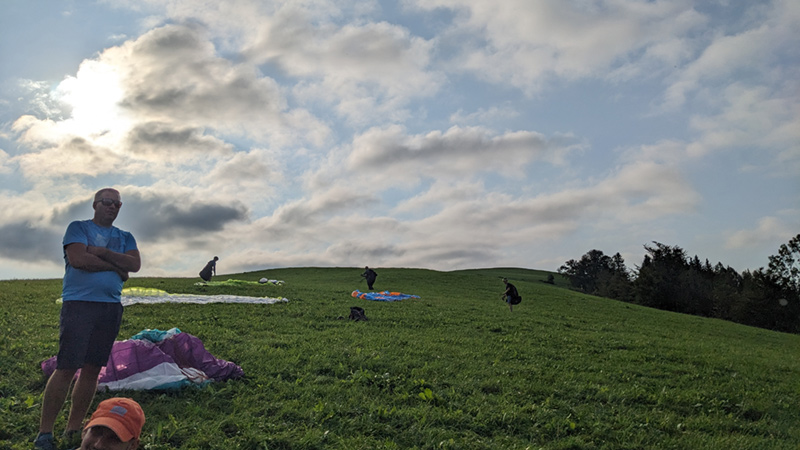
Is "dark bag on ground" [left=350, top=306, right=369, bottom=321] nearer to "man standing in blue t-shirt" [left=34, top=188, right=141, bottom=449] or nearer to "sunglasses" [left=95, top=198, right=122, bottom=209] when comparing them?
"man standing in blue t-shirt" [left=34, top=188, right=141, bottom=449]

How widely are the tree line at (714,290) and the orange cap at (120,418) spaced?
85157mm

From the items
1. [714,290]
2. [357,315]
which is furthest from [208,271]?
[714,290]

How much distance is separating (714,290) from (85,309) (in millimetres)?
93326

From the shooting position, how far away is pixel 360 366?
41.1 ft

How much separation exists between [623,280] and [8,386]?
96062mm

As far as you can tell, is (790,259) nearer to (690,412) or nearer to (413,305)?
(413,305)

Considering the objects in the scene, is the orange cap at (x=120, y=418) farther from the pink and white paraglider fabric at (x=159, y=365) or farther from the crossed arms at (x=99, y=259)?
the pink and white paraglider fabric at (x=159, y=365)

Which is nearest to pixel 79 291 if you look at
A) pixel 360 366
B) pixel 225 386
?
pixel 225 386

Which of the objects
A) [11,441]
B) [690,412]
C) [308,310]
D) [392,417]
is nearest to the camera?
[11,441]

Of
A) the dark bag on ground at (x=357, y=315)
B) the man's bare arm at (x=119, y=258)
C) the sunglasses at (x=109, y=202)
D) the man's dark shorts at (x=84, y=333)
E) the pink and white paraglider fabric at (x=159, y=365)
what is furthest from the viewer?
the dark bag on ground at (x=357, y=315)

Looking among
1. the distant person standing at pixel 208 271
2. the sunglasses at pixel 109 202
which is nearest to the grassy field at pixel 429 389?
the sunglasses at pixel 109 202

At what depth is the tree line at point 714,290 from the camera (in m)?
72.8

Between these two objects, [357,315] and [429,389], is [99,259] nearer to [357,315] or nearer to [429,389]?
[429,389]

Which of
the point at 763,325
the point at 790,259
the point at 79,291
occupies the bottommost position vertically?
the point at 763,325
